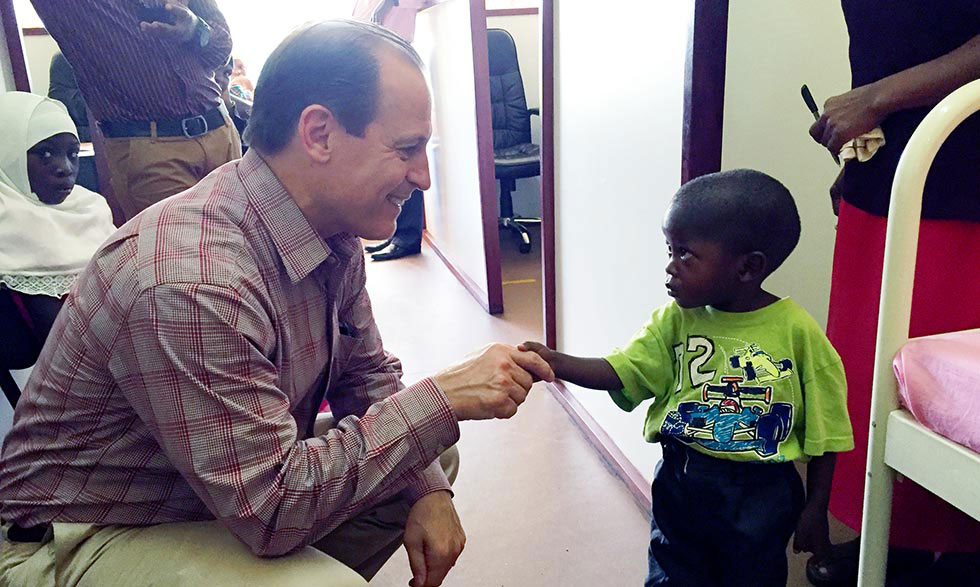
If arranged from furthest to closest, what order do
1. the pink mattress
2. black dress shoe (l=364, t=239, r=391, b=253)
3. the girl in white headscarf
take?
1. black dress shoe (l=364, t=239, r=391, b=253)
2. the girl in white headscarf
3. the pink mattress

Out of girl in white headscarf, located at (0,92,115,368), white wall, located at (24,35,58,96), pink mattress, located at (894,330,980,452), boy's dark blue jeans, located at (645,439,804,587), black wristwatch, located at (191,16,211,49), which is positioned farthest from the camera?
white wall, located at (24,35,58,96)

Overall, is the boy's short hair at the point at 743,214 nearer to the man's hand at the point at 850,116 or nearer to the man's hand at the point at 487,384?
the man's hand at the point at 850,116

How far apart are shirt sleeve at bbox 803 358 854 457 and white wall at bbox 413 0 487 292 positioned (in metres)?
2.23

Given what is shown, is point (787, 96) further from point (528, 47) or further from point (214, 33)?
point (528, 47)

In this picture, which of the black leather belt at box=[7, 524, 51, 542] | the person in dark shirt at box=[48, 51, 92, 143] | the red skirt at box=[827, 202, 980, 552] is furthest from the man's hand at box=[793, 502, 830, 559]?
the person in dark shirt at box=[48, 51, 92, 143]

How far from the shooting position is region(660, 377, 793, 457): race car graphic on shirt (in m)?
0.99

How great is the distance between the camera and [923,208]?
3.44 ft

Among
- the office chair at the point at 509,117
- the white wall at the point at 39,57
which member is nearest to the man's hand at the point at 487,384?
the office chair at the point at 509,117

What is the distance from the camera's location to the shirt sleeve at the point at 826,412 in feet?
3.17

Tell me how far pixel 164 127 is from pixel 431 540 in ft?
5.16

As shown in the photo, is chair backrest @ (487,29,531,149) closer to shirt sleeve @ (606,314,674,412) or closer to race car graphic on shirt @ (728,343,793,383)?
shirt sleeve @ (606,314,674,412)

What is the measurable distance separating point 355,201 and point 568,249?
1.20 meters

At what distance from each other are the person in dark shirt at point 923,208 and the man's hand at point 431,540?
73cm

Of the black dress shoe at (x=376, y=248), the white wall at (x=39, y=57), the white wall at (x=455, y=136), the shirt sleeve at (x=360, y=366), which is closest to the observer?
the shirt sleeve at (x=360, y=366)
